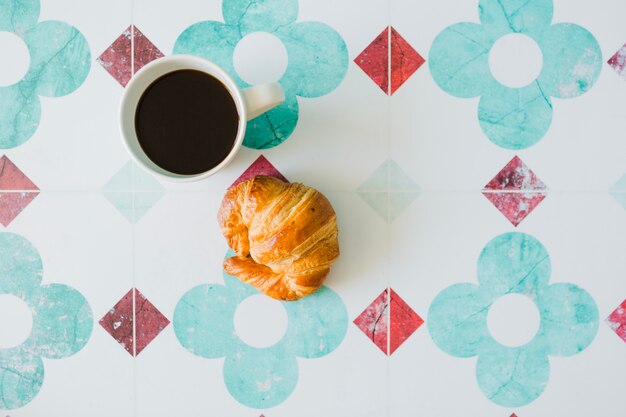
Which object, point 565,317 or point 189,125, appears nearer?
point 189,125

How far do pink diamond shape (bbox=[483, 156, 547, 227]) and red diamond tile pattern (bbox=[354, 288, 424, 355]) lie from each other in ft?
0.59

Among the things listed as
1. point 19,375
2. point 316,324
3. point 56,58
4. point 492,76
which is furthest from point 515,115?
point 19,375

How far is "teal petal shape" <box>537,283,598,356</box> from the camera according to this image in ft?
2.23

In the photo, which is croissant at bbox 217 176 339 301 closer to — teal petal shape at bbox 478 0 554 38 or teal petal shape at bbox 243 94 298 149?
Answer: teal petal shape at bbox 243 94 298 149

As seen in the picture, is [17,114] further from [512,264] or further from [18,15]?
[512,264]

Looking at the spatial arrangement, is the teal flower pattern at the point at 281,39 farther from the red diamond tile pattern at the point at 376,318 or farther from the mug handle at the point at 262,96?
the red diamond tile pattern at the point at 376,318

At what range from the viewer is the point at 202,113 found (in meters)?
0.58

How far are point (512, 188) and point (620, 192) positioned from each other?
0.48 feet

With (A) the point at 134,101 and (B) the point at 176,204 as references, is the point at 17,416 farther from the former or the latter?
(A) the point at 134,101

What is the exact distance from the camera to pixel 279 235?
58cm

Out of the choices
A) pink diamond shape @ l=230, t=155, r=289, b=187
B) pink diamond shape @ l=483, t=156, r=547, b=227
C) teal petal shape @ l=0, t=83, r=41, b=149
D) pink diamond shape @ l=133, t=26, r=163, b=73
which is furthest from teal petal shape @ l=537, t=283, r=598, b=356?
teal petal shape @ l=0, t=83, r=41, b=149

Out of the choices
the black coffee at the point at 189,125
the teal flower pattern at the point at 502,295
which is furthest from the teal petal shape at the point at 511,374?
the black coffee at the point at 189,125

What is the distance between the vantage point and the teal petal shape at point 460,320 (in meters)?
0.68

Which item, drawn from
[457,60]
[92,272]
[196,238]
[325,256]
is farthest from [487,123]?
[92,272]
